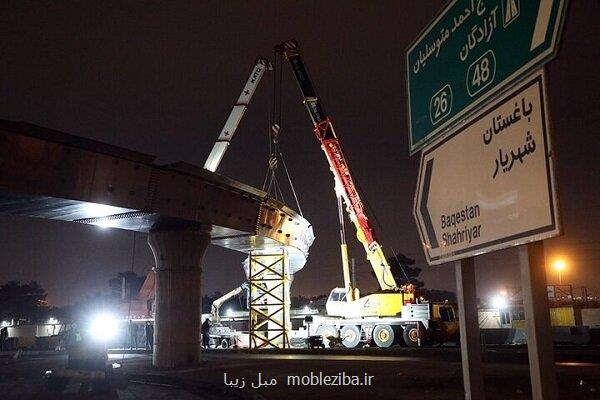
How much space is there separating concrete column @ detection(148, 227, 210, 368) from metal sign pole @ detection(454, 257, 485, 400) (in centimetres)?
1709

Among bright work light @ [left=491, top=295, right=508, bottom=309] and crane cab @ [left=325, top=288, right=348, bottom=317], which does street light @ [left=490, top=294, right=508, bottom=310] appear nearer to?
bright work light @ [left=491, top=295, right=508, bottom=309]

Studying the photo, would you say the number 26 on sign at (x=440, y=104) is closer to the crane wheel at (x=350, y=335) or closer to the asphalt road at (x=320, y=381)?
the asphalt road at (x=320, y=381)

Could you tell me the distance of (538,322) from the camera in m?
2.92

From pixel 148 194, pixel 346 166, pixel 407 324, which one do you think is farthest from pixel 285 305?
pixel 148 194

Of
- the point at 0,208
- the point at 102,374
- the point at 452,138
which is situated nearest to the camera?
the point at 452,138

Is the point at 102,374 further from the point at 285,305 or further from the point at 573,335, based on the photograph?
the point at 573,335

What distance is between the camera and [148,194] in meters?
17.8

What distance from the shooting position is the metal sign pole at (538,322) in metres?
2.87

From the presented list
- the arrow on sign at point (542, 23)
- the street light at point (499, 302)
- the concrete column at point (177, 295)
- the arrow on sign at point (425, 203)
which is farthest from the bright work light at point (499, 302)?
the arrow on sign at point (542, 23)

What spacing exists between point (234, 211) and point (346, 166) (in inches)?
515

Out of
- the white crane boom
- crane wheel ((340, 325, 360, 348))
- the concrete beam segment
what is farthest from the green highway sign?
the white crane boom

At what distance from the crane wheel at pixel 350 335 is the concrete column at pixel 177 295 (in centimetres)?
1446

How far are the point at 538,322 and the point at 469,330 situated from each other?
79 cm

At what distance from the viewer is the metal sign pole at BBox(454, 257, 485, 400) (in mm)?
3586
